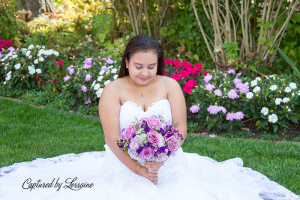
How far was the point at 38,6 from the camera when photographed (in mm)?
11750

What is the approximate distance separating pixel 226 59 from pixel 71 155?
3.22m

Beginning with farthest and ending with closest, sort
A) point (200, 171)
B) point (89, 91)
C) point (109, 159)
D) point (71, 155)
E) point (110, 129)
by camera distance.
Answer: point (89, 91) → point (71, 155) → point (200, 171) → point (109, 159) → point (110, 129)

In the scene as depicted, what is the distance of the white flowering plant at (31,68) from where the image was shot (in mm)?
6035

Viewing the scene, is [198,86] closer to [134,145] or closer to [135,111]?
[135,111]

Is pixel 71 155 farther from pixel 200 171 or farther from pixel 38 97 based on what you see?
pixel 38 97

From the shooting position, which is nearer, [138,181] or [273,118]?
[138,181]

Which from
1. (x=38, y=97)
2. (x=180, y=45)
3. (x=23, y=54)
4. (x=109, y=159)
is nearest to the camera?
(x=109, y=159)

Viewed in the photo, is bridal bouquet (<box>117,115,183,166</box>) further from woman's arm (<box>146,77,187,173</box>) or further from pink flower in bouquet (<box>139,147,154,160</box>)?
woman's arm (<box>146,77,187,173</box>)

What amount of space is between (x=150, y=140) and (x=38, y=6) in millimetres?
11297

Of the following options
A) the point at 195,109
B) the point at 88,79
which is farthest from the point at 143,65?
the point at 88,79

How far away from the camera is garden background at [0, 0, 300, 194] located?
379cm

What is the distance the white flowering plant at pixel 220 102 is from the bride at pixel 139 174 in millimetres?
1261

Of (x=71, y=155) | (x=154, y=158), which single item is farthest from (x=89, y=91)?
(x=154, y=158)

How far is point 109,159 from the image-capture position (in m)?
2.55
